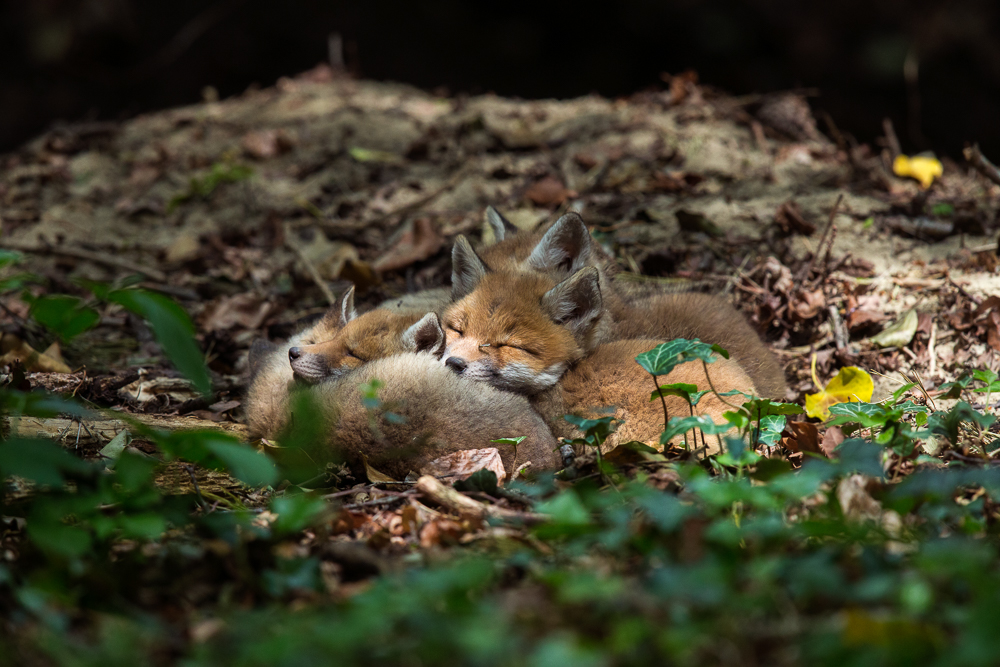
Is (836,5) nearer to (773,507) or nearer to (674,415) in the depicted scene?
(674,415)

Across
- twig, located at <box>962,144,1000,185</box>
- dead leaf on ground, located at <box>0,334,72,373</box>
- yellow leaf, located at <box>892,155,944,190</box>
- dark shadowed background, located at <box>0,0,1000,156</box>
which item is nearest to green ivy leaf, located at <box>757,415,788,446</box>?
twig, located at <box>962,144,1000,185</box>

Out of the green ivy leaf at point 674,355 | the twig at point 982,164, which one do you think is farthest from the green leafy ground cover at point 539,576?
the twig at point 982,164

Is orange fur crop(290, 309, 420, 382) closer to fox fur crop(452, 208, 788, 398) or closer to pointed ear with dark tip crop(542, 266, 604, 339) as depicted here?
fox fur crop(452, 208, 788, 398)

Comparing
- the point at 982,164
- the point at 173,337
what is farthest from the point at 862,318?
the point at 173,337

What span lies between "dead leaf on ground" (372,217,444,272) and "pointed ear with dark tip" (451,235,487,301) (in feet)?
3.48

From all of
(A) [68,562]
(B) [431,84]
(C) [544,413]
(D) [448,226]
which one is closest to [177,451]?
(A) [68,562]

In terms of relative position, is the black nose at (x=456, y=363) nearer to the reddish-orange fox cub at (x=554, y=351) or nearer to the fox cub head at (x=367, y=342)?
the reddish-orange fox cub at (x=554, y=351)

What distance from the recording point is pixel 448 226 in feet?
18.5

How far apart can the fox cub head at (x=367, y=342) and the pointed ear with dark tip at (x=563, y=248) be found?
0.76 metres

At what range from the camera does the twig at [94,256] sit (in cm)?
537

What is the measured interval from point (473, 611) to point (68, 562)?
3.66 ft

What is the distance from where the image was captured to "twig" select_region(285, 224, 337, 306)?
16.5ft

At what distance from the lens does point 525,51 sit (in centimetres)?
1045

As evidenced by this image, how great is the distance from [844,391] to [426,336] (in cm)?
197
